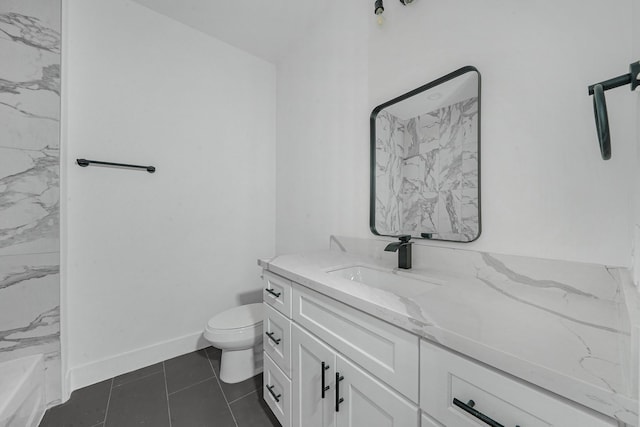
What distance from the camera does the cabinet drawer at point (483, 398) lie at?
0.41 metres

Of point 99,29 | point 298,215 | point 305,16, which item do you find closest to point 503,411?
point 298,215

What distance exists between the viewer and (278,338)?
1.17 metres

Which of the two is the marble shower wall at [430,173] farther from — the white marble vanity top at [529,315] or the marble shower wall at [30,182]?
the marble shower wall at [30,182]

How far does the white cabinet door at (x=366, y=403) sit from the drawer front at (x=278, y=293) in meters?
0.35

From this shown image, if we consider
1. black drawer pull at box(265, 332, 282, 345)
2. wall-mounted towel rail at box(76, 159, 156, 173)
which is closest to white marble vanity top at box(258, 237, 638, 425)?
Result: black drawer pull at box(265, 332, 282, 345)

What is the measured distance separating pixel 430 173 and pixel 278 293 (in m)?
0.91

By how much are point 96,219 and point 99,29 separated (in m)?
1.21

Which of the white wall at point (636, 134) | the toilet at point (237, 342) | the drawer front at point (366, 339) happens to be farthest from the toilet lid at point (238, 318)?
the white wall at point (636, 134)

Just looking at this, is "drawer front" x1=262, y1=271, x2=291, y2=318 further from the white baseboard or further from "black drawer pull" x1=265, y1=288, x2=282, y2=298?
the white baseboard

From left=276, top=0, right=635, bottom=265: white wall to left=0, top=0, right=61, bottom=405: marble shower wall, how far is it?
67.2 inches

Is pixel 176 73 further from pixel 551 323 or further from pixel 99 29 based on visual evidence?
pixel 551 323

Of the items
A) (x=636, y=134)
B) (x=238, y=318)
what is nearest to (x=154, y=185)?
(x=238, y=318)

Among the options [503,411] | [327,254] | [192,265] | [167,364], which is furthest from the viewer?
Result: [192,265]

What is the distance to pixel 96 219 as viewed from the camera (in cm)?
157
